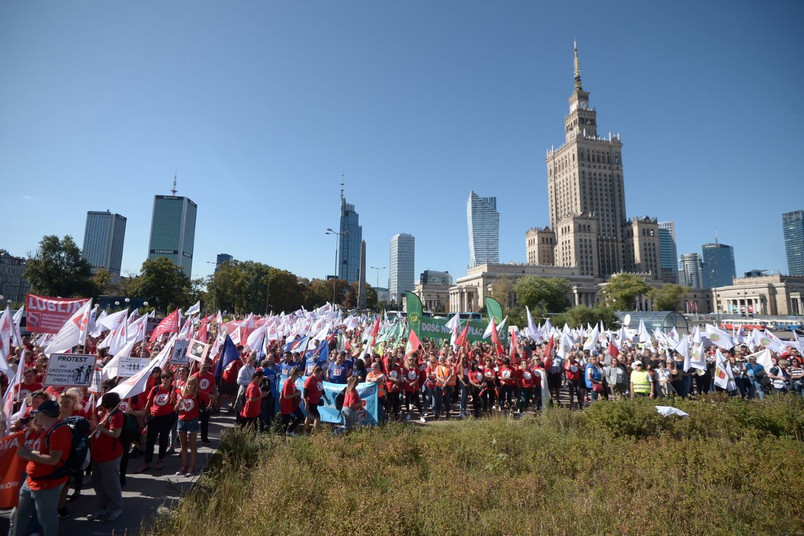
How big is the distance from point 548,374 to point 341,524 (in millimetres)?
11118

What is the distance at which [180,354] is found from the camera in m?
10.9

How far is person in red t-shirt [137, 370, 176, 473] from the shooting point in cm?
781

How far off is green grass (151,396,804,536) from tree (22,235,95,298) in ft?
204

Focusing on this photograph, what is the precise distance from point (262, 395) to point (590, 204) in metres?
149

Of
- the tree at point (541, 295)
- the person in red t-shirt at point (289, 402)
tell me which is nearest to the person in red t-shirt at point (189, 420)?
the person in red t-shirt at point (289, 402)

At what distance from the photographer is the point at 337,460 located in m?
7.27

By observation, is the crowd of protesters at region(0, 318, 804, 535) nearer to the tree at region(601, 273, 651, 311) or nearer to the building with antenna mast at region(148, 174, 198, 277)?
the tree at region(601, 273, 651, 311)

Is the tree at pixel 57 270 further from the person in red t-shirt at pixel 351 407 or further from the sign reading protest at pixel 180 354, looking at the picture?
the person in red t-shirt at pixel 351 407

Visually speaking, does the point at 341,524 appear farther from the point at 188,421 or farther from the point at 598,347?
the point at 598,347

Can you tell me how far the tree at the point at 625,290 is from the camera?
86.1 meters

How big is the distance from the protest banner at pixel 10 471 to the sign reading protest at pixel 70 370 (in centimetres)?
238

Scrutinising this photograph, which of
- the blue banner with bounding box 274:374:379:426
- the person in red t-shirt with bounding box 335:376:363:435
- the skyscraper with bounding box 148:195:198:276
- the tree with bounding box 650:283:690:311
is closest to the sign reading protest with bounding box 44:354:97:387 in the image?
the blue banner with bounding box 274:374:379:426

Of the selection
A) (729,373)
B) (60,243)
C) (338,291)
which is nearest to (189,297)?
(60,243)

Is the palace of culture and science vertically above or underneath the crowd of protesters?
above
